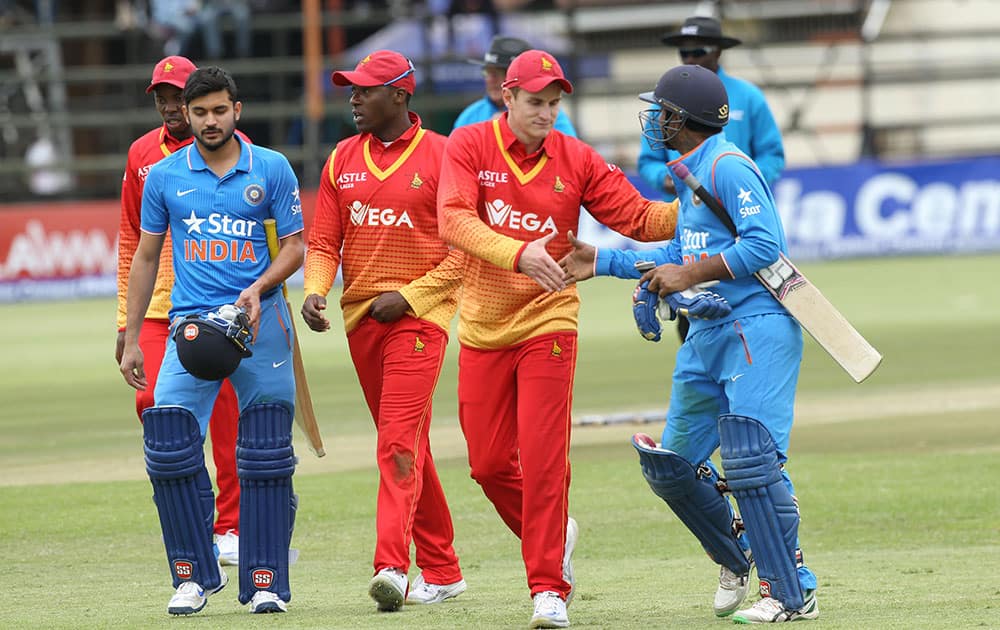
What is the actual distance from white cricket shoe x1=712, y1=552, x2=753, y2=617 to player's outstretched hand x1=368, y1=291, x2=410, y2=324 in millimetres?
1833

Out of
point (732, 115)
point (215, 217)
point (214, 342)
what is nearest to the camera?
point (214, 342)

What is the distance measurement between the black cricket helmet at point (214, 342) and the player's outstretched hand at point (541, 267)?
116 cm

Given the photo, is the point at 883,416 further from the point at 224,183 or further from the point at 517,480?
the point at 224,183

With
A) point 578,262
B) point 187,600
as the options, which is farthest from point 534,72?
point 187,600

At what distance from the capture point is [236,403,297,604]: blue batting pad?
7.38 m

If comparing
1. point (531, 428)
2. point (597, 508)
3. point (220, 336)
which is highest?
point (220, 336)

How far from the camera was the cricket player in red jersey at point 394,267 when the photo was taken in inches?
314

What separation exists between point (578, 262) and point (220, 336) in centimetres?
145

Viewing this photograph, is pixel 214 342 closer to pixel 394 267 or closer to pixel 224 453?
pixel 394 267

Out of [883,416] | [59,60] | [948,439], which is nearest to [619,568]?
[948,439]

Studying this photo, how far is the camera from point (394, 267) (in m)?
8.10

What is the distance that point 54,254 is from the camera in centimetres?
2794

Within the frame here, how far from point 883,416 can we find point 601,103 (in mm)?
22327

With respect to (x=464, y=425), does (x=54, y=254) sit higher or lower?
lower
